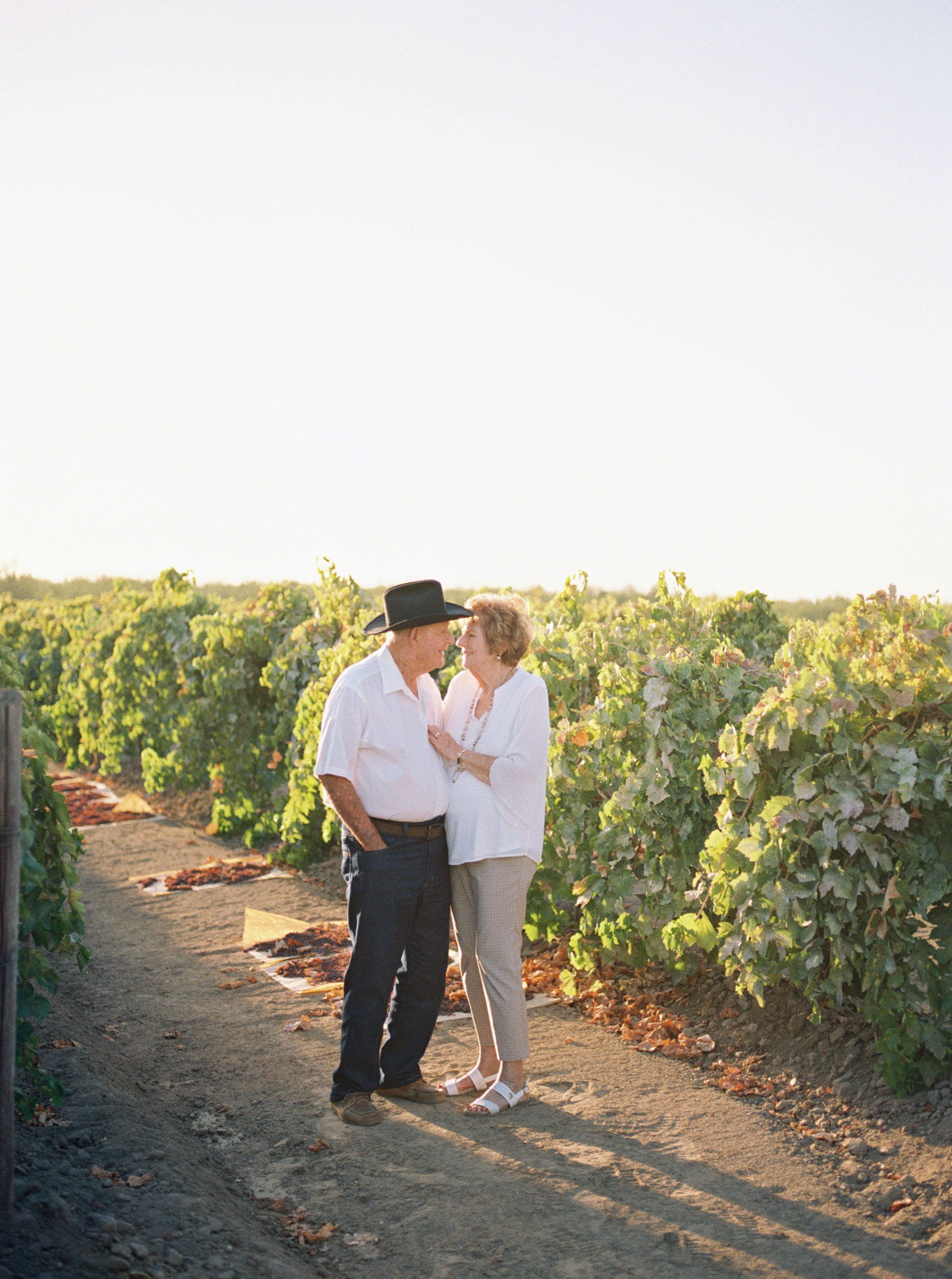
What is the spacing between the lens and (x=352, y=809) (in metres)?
4.71

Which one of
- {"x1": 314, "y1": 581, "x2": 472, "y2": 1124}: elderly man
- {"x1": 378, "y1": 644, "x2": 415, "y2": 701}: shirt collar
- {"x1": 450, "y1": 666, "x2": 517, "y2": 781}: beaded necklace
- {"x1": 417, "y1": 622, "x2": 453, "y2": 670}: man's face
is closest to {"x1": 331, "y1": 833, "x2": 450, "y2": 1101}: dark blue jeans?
{"x1": 314, "y1": 581, "x2": 472, "y2": 1124}: elderly man

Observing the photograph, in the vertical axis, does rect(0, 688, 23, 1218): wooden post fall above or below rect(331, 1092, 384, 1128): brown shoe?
above

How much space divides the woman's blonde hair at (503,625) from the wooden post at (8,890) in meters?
2.03

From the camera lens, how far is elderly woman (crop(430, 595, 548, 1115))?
4.83 meters

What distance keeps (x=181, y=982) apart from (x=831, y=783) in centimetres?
440

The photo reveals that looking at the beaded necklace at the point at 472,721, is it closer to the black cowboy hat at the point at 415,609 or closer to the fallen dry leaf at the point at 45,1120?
the black cowboy hat at the point at 415,609

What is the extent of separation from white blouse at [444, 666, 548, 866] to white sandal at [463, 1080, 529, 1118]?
103cm

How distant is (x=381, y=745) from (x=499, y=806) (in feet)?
1.95

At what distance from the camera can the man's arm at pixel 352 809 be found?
469 cm

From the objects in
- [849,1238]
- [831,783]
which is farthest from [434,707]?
[849,1238]

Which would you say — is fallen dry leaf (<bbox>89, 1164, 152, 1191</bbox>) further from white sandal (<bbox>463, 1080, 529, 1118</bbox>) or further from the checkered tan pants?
the checkered tan pants

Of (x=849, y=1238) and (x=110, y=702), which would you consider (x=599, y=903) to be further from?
(x=110, y=702)

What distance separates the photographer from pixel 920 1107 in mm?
4840

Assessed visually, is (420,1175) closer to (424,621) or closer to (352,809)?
(352,809)
